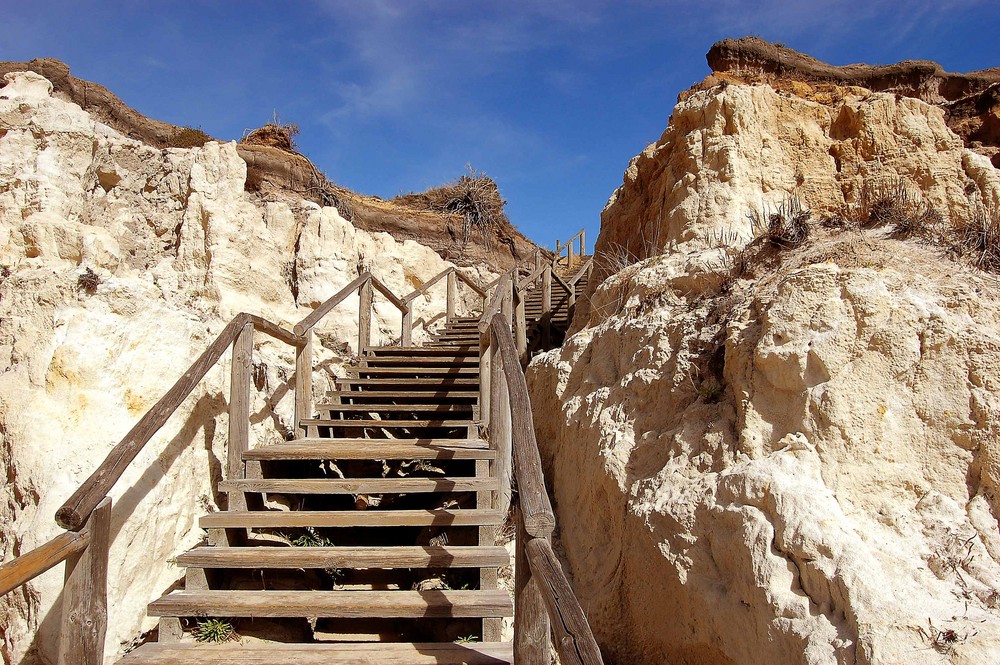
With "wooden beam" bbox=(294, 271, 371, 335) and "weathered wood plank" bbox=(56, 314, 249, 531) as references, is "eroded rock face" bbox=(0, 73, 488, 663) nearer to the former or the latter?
"wooden beam" bbox=(294, 271, 371, 335)

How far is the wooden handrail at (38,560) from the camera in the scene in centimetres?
232

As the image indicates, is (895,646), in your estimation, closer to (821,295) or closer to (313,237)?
(821,295)

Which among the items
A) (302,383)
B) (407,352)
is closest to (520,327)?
(407,352)

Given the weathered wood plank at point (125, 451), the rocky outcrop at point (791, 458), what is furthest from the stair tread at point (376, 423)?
the weathered wood plank at point (125, 451)

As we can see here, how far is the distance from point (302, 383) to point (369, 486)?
5.18 feet

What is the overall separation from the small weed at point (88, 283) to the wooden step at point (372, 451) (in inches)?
82.4

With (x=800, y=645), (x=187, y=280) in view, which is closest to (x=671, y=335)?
(x=800, y=645)

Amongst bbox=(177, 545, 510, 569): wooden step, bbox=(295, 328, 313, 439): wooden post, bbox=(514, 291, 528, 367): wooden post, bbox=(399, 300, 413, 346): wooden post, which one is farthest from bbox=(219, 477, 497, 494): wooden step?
bbox=(514, 291, 528, 367): wooden post

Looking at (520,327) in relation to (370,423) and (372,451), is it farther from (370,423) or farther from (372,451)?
(372,451)

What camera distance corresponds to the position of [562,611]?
82.7 inches

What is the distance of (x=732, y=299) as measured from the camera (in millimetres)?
4191

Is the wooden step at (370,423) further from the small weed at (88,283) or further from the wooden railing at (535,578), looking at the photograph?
the small weed at (88,283)

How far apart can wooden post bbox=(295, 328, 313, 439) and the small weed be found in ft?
5.49

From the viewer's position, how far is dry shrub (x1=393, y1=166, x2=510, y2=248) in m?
14.9
